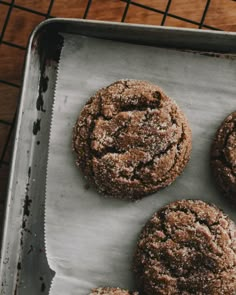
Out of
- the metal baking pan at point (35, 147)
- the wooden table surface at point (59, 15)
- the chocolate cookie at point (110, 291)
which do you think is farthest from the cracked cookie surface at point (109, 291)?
the wooden table surface at point (59, 15)

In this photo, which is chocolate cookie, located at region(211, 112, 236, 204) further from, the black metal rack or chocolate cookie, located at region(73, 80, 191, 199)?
the black metal rack

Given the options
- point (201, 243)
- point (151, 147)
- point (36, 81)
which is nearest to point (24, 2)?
point (36, 81)

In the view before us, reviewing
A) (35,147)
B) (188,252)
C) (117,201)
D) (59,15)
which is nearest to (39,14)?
(59,15)

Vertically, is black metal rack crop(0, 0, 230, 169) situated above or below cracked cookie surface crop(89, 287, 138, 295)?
above

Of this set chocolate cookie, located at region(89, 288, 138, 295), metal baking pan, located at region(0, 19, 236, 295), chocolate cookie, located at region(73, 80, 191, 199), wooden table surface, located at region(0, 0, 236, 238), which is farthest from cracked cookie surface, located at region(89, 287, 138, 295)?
wooden table surface, located at region(0, 0, 236, 238)

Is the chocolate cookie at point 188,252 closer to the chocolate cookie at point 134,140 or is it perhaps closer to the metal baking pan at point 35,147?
the chocolate cookie at point 134,140

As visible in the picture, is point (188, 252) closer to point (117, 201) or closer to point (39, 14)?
point (117, 201)

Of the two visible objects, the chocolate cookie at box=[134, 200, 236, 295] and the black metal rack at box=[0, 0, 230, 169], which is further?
the black metal rack at box=[0, 0, 230, 169]
